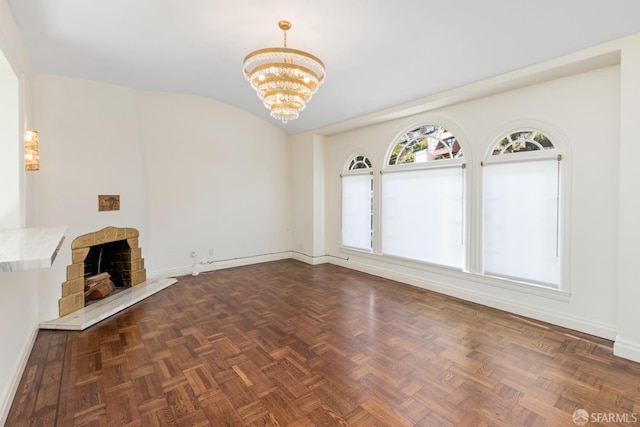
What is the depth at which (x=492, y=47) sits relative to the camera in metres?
→ 2.94

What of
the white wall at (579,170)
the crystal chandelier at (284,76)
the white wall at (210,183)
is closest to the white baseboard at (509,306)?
the white wall at (579,170)

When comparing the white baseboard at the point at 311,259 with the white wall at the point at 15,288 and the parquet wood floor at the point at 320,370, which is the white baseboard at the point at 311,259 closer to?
the parquet wood floor at the point at 320,370

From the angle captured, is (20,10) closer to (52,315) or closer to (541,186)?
(52,315)

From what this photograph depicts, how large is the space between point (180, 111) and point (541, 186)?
538cm

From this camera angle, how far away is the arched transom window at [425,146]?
4.19m

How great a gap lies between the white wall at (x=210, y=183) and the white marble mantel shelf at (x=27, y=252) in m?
3.24

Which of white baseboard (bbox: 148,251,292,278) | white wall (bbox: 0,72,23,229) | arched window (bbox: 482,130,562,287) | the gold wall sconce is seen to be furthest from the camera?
white baseboard (bbox: 148,251,292,278)

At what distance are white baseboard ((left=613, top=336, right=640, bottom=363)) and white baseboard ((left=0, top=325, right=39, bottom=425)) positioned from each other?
463cm

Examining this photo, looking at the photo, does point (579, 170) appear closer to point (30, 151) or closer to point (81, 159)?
point (30, 151)

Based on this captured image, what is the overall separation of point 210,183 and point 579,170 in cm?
532

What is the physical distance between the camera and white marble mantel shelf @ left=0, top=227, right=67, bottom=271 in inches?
48.5

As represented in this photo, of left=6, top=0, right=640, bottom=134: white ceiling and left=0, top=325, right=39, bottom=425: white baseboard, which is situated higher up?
left=6, top=0, right=640, bottom=134: white ceiling

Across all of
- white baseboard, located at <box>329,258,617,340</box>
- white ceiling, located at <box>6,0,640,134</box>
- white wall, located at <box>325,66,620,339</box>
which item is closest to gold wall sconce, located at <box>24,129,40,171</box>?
white ceiling, located at <box>6,0,640,134</box>

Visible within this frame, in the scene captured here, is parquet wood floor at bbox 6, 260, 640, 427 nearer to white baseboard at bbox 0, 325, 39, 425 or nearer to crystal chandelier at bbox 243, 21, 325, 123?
white baseboard at bbox 0, 325, 39, 425
